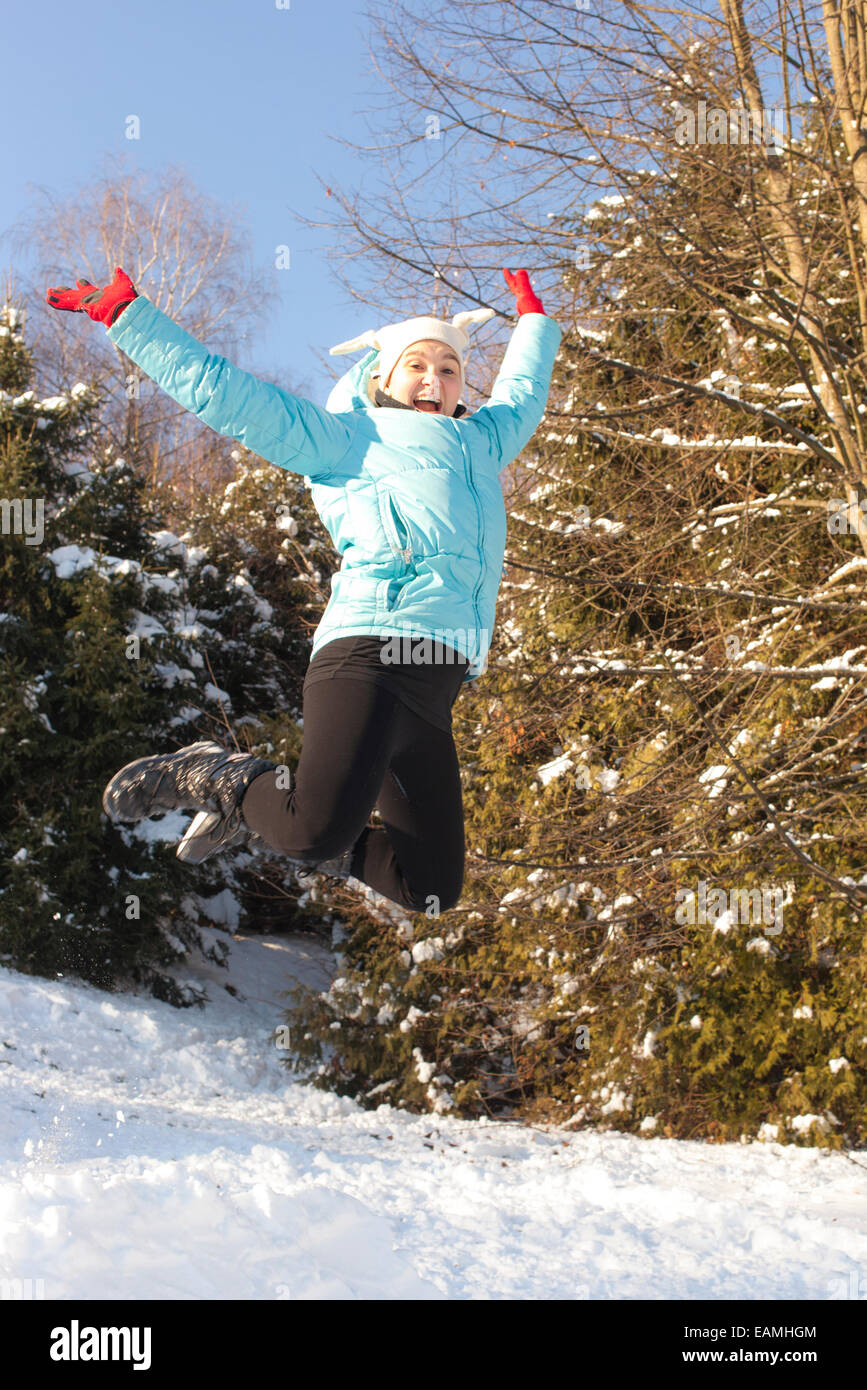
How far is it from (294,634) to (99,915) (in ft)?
13.3

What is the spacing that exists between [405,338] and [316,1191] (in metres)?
2.63

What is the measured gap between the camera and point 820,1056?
19.3 ft

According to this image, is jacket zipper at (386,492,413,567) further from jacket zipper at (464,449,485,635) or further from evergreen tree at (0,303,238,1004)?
evergreen tree at (0,303,238,1004)

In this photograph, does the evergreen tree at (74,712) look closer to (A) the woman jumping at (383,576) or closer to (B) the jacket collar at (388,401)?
(A) the woman jumping at (383,576)

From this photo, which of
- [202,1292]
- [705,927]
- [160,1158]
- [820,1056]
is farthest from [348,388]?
[820,1056]

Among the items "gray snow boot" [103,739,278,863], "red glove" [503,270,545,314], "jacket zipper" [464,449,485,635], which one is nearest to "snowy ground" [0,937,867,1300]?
"gray snow boot" [103,739,278,863]

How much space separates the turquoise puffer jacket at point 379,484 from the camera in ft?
8.43

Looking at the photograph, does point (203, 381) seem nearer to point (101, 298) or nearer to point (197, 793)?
point (101, 298)

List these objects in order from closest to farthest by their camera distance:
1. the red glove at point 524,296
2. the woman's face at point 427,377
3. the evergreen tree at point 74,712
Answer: the woman's face at point 427,377, the red glove at point 524,296, the evergreen tree at point 74,712

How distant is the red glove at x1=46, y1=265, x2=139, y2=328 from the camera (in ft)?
8.25

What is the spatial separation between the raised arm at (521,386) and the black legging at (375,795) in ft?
2.76

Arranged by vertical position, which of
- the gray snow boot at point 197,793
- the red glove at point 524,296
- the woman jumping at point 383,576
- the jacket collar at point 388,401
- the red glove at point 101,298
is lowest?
the gray snow boot at point 197,793

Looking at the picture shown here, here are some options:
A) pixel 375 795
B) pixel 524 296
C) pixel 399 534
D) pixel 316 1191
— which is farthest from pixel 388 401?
pixel 316 1191

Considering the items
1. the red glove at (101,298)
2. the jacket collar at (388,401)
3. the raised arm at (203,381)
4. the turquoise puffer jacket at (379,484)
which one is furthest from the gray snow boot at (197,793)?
the red glove at (101,298)
